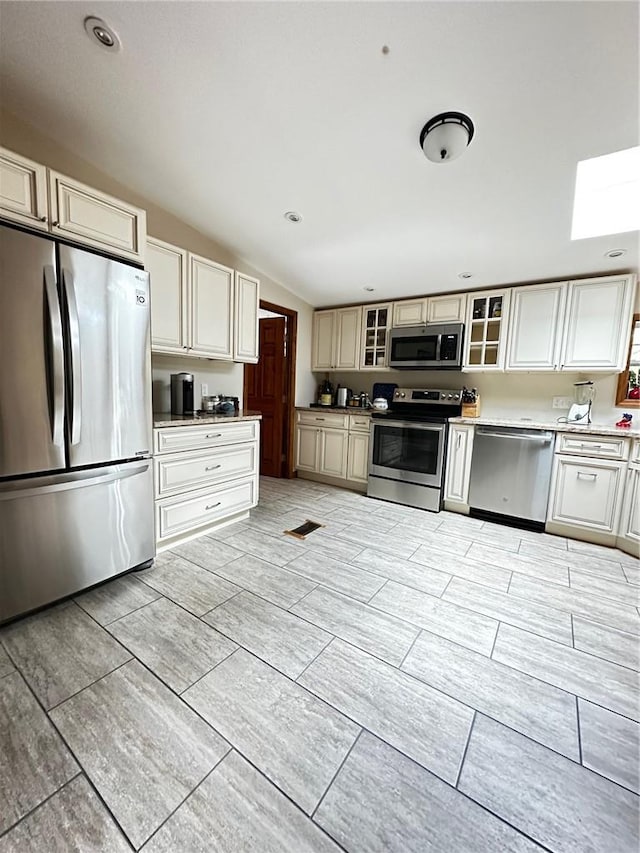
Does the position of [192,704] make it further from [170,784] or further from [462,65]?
[462,65]

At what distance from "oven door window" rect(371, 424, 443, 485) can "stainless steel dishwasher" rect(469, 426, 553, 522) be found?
1.18 feet

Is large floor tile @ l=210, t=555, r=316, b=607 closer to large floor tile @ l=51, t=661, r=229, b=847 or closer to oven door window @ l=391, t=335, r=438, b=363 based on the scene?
large floor tile @ l=51, t=661, r=229, b=847

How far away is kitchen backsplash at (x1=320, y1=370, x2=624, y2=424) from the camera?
3.15 meters

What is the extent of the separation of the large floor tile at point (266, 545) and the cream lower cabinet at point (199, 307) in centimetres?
152

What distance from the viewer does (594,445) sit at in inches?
109

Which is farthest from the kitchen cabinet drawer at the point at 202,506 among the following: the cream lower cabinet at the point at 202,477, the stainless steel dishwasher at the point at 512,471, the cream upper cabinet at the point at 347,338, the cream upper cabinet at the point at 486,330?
the cream upper cabinet at the point at 486,330

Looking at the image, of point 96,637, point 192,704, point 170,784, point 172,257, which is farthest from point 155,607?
point 172,257

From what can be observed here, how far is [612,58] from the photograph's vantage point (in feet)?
4.74

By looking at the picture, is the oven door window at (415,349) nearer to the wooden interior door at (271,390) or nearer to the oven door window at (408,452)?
the oven door window at (408,452)

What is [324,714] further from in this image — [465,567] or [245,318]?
[245,318]

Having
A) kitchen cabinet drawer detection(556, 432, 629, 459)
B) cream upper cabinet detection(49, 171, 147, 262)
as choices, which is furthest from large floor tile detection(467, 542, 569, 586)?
cream upper cabinet detection(49, 171, 147, 262)

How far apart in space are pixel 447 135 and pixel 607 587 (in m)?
2.83

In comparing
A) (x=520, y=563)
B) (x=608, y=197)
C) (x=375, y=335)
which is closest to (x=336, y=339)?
(x=375, y=335)

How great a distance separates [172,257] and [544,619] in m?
3.34
